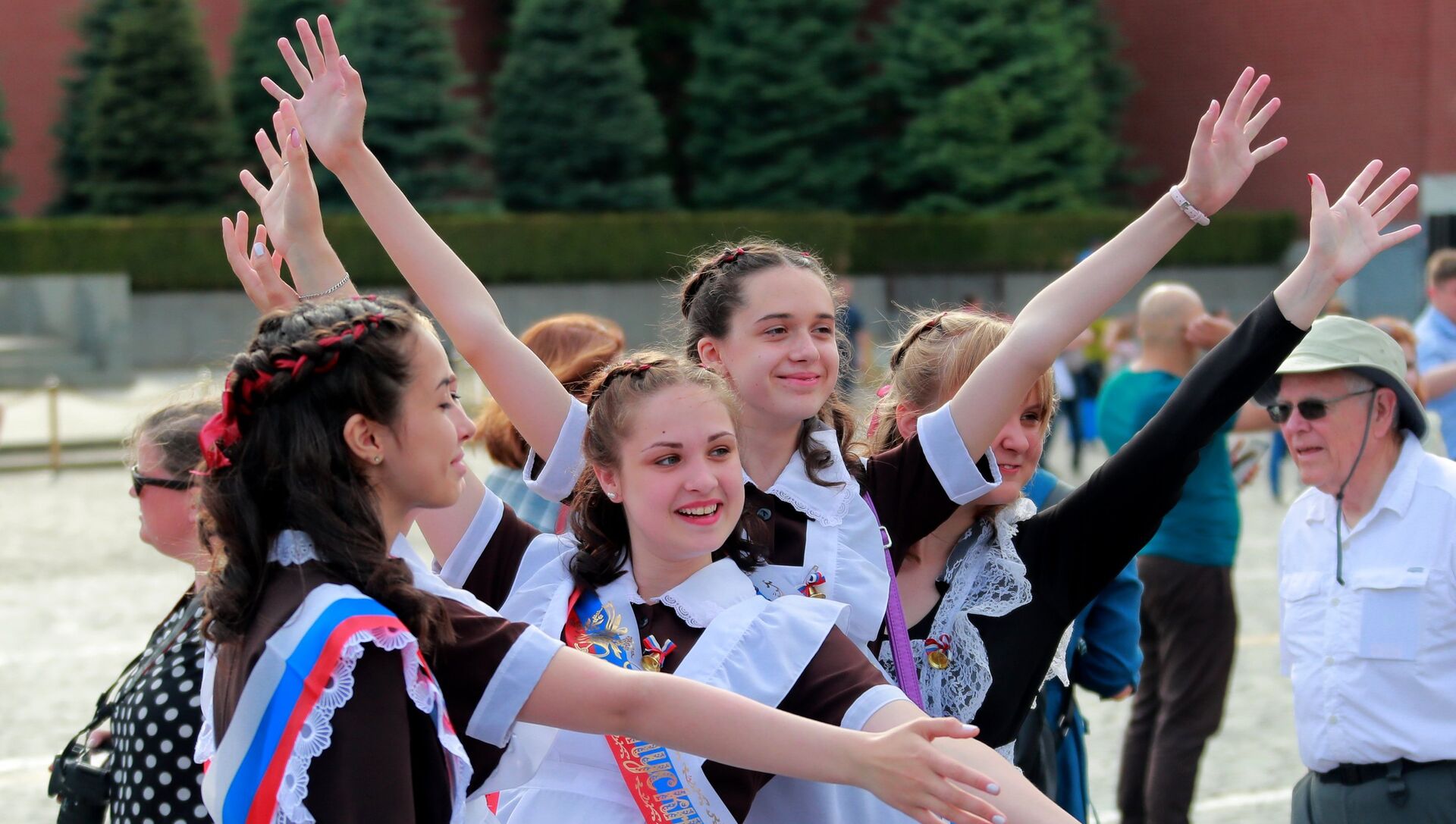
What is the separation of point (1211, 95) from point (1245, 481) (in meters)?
25.9

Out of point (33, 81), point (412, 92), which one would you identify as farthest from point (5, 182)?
point (412, 92)

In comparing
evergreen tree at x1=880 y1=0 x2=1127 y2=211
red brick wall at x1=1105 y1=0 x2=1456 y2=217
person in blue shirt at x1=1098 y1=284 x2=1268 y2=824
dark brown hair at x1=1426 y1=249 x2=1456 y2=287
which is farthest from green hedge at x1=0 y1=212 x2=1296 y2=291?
person in blue shirt at x1=1098 y1=284 x2=1268 y2=824

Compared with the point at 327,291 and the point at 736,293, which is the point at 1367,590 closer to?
the point at 736,293

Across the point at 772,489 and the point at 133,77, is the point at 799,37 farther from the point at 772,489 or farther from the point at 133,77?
the point at 772,489

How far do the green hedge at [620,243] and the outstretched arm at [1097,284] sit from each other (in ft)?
67.0

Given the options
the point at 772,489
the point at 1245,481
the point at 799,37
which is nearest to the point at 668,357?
the point at 772,489

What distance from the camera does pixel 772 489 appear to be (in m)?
2.59

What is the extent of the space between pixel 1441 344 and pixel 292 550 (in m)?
6.43

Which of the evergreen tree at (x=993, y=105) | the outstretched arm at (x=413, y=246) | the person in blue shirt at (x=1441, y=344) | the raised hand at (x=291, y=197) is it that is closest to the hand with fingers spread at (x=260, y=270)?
the raised hand at (x=291, y=197)

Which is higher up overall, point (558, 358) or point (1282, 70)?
point (1282, 70)

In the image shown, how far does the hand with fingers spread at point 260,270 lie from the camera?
2746 mm

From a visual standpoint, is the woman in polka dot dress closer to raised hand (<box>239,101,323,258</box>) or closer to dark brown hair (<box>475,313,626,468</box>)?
raised hand (<box>239,101,323,258</box>)

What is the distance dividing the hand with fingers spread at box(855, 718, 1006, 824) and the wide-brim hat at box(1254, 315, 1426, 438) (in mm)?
1728

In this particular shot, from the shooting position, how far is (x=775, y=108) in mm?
28969
